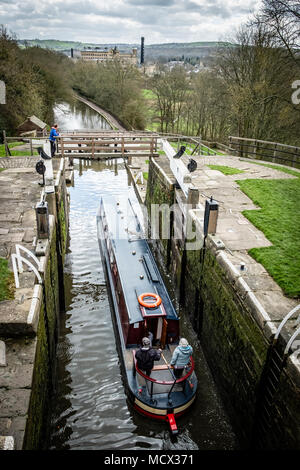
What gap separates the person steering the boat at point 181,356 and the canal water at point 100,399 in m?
1.07

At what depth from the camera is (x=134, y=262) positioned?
1052 centimetres

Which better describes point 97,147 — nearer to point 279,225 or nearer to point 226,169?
point 226,169

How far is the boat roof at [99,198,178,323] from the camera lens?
8.70 meters

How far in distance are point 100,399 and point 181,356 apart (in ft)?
A: 7.86

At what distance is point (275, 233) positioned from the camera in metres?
10.1

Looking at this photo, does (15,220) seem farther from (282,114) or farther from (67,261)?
(282,114)

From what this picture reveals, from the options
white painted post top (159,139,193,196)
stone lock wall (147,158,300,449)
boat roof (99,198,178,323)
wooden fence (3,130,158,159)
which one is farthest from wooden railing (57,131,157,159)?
stone lock wall (147,158,300,449)

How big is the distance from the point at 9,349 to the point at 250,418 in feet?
15.2

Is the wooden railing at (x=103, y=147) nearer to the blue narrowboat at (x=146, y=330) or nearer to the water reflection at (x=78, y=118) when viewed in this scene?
the blue narrowboat at (x=146, y=330)

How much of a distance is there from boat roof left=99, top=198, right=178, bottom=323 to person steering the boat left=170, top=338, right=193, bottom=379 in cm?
102

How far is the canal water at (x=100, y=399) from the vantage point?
7379mm

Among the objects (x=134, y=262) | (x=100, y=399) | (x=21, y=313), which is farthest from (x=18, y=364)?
(x=134, y=262)

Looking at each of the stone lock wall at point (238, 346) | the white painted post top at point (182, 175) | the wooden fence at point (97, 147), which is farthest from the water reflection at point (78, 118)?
the stone lock wall at point (238, 346)
